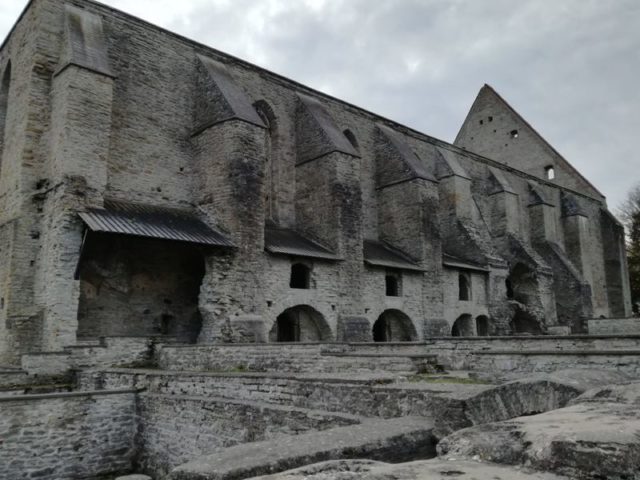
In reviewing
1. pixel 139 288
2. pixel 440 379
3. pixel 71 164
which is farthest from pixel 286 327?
pixel 440 379

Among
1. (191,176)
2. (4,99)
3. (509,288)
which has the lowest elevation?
(509,288)

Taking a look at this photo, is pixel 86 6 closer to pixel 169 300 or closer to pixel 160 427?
pixel 169 300

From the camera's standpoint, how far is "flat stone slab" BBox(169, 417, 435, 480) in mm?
3736

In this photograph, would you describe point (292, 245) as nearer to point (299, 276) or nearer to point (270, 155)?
point (299, 276)

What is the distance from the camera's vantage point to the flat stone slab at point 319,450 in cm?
374

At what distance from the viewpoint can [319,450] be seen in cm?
420

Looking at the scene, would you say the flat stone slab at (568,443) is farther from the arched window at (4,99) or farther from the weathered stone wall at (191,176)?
the arched window at (4,99)

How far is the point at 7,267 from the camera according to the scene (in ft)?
48.3

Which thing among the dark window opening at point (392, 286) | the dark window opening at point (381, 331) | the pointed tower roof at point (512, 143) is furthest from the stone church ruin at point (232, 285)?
the pointed tower roof at point (512, 143)

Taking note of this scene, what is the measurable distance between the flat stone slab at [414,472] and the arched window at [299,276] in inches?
637

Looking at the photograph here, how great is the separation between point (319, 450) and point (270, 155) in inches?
698

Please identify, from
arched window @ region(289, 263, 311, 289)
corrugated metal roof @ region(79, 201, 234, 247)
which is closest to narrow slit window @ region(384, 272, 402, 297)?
arched window @ region(289, 263, 311, 289)

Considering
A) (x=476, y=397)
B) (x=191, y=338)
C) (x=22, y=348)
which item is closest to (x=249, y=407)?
(x=476, y=397)

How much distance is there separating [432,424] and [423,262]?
1747cm
